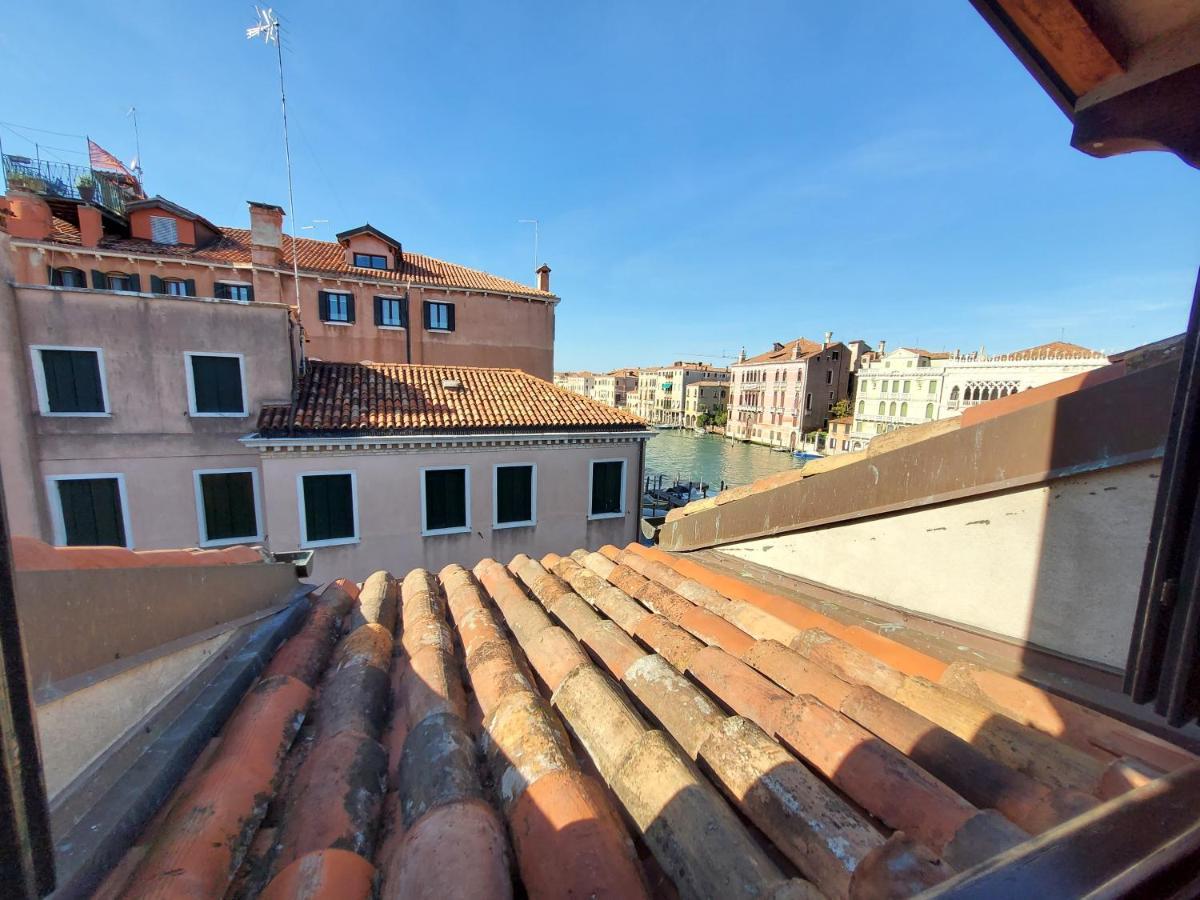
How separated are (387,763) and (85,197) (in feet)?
88.6

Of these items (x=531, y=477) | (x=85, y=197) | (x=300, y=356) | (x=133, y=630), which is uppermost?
(x=85, y=197)

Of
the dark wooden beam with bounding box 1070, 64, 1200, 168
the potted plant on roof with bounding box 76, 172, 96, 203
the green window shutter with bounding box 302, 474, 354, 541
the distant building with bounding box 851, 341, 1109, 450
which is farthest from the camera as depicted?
the distant building with bounding box 851, 341, 1109, 450

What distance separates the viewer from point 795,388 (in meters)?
57.0

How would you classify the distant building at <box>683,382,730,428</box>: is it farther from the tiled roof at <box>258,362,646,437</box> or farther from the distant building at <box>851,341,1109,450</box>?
the tiled roof at <box>258,362,646,437</box>

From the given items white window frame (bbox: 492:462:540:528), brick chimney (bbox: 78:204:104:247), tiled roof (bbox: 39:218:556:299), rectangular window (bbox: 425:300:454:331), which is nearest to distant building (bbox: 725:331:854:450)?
tiled roof (bbox: 39:218:556:299)

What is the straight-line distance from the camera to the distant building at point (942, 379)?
115ft

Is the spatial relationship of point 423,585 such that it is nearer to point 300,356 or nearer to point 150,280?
point 300,356

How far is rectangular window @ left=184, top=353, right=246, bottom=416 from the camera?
380 inches

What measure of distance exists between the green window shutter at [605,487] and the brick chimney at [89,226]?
55.3 ft

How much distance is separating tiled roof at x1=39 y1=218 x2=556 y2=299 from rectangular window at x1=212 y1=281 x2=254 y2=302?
0.70 meters

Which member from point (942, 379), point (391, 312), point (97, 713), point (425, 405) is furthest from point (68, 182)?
point (942, 379)

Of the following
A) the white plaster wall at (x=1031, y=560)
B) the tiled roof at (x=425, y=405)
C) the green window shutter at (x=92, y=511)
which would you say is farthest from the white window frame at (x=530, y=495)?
the white plaster wall at (x=1031, y=560)

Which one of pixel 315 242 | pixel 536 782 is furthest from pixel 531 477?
pixel 315 242

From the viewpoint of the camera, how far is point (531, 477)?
10.6 metres
